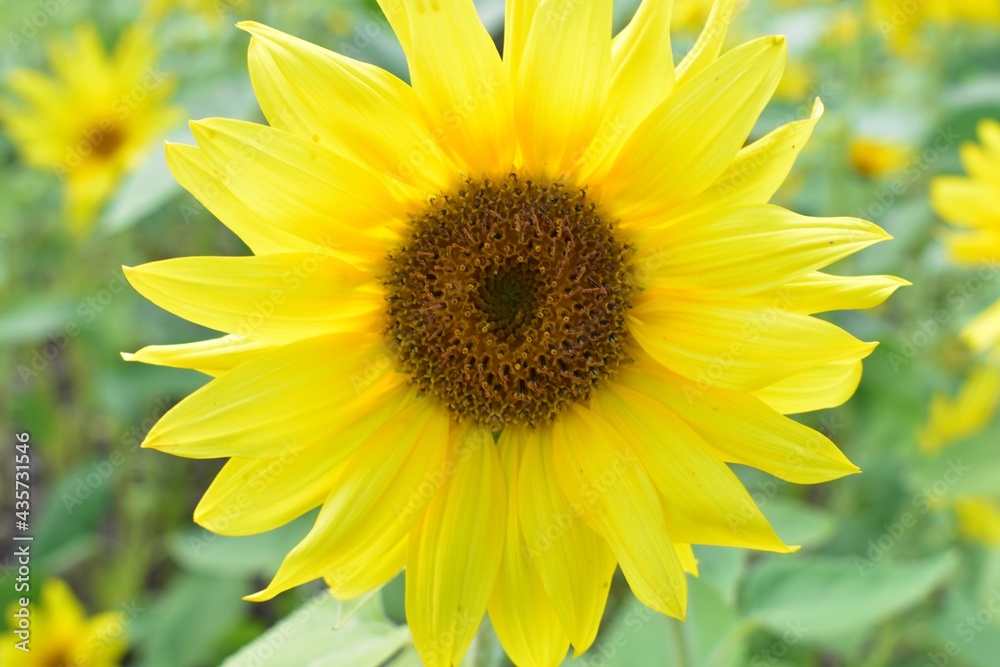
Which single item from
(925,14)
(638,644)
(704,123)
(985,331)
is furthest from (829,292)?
(925,14)

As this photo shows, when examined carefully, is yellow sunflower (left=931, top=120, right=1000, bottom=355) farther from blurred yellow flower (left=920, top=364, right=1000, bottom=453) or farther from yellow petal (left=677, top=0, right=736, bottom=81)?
yellow petal (left=677, top=0, right=736, bottom=81)

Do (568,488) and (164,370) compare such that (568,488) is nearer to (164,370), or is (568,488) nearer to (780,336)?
(780,336)

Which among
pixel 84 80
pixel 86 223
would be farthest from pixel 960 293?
pixel 84 80

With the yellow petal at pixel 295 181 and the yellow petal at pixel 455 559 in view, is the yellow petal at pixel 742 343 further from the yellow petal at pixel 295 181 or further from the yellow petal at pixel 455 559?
the yellow petal at pixel 295 181

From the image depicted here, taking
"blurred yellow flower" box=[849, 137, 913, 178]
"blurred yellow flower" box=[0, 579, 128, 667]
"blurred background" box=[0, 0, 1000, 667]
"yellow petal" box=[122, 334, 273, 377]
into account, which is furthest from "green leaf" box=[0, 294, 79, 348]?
"blurred yellow flower" box=[849, 137, 913, 178]

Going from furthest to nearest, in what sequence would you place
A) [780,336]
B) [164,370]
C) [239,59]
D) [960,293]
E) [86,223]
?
[86,223] < [960,293] < [164,370] < [239,59] < [780,336]

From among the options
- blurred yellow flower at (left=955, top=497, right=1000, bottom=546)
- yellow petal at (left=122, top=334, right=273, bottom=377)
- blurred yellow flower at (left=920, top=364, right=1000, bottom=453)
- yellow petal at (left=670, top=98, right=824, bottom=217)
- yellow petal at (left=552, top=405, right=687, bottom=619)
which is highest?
yellow petal at (left=670, top=98, right=824, bottom=217)

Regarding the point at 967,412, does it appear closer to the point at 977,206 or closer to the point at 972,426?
the point at 972,426
